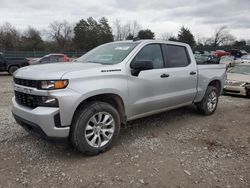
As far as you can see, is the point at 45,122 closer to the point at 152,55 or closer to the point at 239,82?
the point at 152,55

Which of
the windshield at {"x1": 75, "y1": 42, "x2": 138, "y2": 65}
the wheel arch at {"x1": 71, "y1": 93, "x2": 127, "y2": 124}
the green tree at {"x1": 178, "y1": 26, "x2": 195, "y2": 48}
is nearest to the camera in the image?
the wheel arch at {"x1": 71, "y1": 93, "x2": 127, "y2": 124}

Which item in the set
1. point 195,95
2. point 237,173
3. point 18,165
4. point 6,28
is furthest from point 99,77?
point 6,28

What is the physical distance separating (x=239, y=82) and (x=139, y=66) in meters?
6.65

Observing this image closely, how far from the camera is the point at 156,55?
15.8ft

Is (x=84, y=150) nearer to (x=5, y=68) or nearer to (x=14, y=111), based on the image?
(x=14, y=111)

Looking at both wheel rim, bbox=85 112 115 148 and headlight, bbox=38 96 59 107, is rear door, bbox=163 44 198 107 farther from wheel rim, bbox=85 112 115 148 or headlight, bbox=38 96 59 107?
headlight, bbox=38 96 59 107

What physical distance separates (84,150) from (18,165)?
963mm

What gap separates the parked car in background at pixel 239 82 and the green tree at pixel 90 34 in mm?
53443

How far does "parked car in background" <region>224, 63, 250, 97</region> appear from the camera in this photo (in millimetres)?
8992

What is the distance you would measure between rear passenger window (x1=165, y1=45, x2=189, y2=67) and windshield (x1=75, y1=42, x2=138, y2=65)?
33.5 inches

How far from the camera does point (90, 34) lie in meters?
63.7

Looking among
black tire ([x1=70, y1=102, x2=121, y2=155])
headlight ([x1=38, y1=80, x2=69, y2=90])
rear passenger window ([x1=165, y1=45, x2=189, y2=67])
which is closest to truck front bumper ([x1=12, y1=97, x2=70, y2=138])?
black tire ([x1=70, y1=102, x2=121, y2=155])

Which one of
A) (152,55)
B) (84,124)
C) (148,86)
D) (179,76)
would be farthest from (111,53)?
(84,124)

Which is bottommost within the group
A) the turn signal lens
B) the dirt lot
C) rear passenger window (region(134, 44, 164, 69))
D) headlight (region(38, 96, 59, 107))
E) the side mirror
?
the dirt lot
